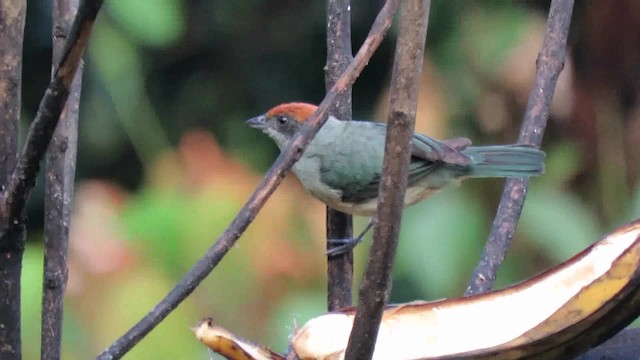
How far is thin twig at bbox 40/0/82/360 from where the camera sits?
0.90m

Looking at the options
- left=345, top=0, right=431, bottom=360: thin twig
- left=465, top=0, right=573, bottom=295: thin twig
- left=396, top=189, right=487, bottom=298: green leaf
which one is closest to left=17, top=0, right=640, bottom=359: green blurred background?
left=396, top=189, right=487, bottom=298: green leaf

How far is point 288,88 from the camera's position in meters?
2.16

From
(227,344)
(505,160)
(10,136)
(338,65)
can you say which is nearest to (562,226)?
(505,160)

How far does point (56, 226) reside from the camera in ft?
3.02

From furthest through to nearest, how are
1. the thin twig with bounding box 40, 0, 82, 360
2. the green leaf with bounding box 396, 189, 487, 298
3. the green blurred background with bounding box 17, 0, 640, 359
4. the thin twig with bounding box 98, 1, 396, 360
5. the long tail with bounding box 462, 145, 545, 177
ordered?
the green leaf with bounding box 396, 189, 487, 298
the green blurred background with bounding box 17, 0, 640, 359
the long tail with bounding box 462, 145, 545, 177
the thin twig with bounding box 40, 0, 82, 360
the thin twig with bounding box 98, 1, 396, 360

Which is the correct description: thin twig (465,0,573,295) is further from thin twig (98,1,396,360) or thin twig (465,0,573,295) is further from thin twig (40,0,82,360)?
thin twig (40,0,82,360)

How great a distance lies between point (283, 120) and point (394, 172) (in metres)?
1.40

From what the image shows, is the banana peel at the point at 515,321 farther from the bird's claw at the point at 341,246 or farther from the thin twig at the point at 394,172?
the bird's claw at the point at 341,246

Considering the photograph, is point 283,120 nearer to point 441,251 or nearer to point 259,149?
point 259,149

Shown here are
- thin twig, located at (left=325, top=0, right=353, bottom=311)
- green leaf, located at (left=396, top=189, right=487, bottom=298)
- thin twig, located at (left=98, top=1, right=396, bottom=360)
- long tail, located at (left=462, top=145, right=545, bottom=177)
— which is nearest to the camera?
thin twig, located at (left=98, top=1, right=396, bottom=360)

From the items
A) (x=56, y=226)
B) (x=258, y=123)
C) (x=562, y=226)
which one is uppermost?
(x=258, y=123)

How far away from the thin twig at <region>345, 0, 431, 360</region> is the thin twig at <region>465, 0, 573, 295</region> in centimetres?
72

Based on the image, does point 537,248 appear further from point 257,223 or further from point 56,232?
point 56,232

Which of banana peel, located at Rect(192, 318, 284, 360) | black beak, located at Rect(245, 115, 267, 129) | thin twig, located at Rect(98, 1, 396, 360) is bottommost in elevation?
banana peel, located at Rect(192, 318, 284, 360)
